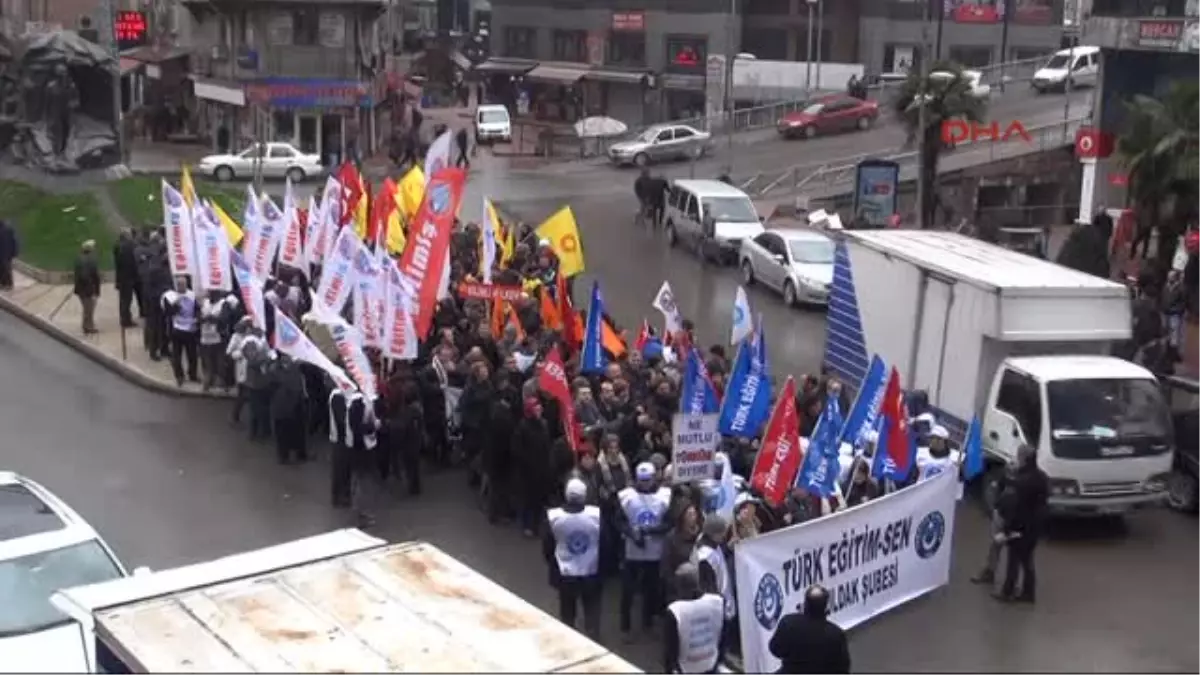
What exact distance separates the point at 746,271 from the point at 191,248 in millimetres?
12982

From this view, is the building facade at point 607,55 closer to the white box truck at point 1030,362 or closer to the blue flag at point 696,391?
the white box truck at point 1030,362

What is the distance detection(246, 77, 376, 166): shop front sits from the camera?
5238 cm

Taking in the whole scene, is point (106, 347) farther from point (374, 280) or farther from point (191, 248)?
point (374, 280)

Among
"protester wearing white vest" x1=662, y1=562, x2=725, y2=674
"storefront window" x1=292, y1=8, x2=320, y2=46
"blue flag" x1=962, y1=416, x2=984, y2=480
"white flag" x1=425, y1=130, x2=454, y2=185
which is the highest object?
"storefront window" x1=292, y1=8, x2=320, y2=46

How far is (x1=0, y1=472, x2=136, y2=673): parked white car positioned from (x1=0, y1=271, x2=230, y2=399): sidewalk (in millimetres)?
8846

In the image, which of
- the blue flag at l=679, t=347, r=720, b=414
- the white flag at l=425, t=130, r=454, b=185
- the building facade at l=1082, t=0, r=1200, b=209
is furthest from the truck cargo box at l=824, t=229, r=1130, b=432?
the building facade at l=1082, t=0, r=1200, b=209

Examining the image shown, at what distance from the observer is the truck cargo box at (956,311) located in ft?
58.6

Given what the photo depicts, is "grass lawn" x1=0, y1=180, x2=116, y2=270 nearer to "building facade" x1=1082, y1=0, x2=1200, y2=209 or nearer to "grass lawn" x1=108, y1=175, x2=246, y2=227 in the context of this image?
Result: "grass lawn" x1=108, y1=175, x2=246, y2=227

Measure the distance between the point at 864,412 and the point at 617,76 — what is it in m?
52.9

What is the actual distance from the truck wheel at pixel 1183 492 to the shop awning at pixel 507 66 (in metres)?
55.0

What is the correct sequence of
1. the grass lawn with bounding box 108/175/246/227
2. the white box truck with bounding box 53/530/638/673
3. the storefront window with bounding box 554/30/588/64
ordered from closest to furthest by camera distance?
the white box truck with bounding box 53/530/638/673 → the grass lawn with bounding box 108/175/246/227 → the storefront window with bounding box 554/30/588/64

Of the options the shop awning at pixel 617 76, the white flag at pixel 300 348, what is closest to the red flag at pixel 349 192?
the white flag at pixel 300 348

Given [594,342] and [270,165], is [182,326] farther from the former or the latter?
[270,165]

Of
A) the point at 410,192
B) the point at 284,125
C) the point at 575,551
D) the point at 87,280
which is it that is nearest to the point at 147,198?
the point at 87,280
